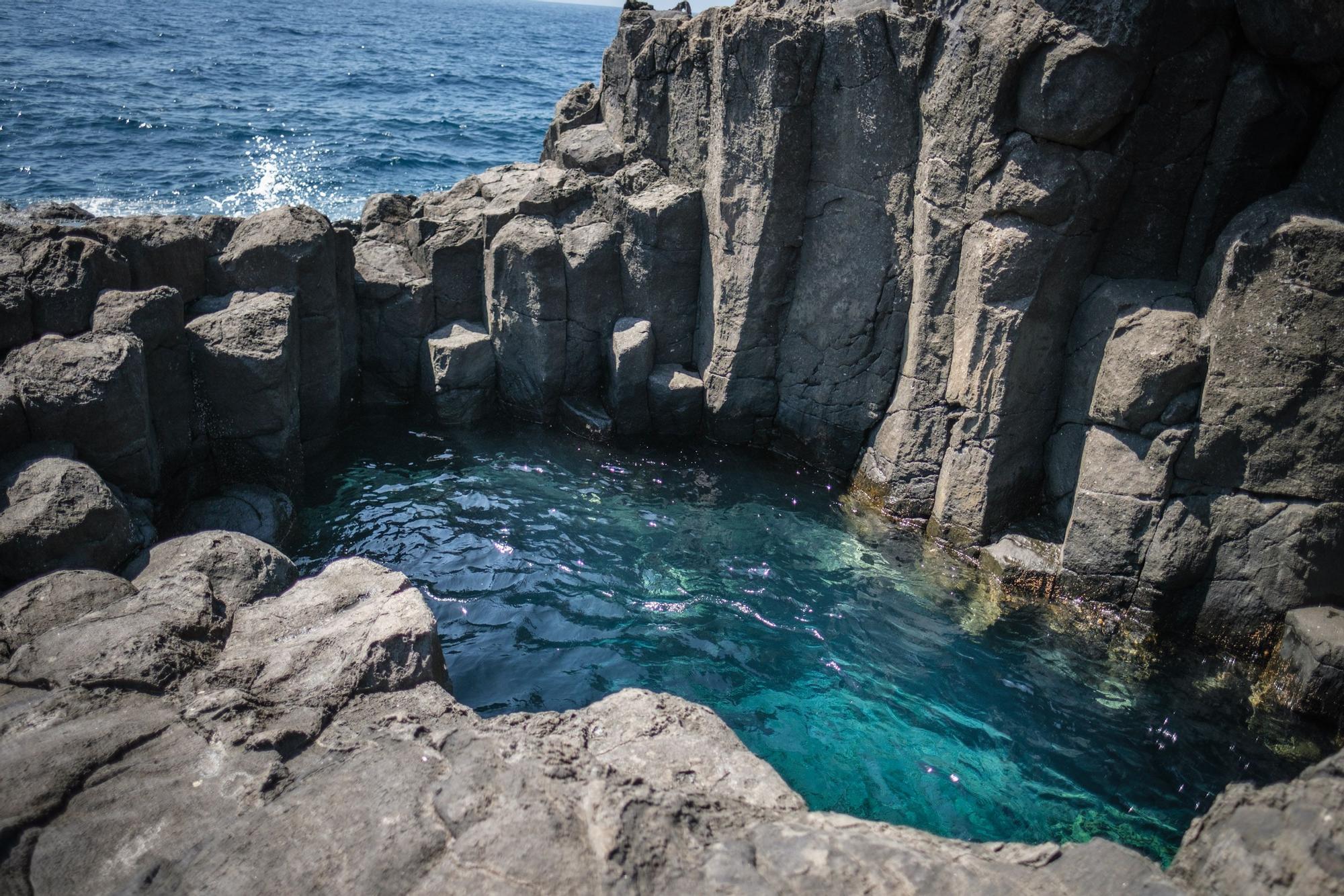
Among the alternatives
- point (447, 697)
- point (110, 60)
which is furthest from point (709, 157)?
point (110, 60)

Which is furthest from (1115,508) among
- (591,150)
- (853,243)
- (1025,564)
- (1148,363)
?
(591,150)

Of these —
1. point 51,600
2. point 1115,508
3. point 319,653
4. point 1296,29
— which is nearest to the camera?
point 319,653

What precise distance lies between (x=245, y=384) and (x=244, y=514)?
1.48 metres

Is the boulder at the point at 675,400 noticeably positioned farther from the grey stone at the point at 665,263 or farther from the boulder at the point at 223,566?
the boulder at the point at 223,566

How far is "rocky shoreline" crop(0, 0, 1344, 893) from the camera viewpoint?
14.9 feet

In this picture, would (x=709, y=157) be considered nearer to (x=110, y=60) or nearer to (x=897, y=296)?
(x=897, y=296)

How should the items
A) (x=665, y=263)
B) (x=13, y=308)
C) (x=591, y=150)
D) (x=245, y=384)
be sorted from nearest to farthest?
1. (x=13, y=308)
2. (x=245, y=384)
3. (x=665, y=263)
4. (x=591, y=150)

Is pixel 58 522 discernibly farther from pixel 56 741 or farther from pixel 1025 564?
pixel 1025 564

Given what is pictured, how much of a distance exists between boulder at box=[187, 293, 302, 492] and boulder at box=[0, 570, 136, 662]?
3445 mm

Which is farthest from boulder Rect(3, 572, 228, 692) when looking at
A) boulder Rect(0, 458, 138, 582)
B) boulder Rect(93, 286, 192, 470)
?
boulder Rect(93, 286, 192, 470)

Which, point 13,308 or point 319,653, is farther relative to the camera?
point 13,308

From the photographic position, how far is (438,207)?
1391 centimetres

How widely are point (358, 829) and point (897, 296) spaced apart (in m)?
8.55

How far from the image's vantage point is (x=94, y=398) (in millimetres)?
8266
